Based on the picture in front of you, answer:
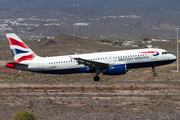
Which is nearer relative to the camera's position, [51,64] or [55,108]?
[55,108]

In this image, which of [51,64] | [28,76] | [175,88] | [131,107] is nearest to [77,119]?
[131,107]

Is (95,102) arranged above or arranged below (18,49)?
below

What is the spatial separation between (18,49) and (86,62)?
10.2m

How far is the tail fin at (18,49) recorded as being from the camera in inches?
1636

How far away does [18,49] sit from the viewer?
41875 mm

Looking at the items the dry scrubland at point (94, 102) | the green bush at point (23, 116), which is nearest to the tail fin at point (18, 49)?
the dry scrubland at point (94, 102)

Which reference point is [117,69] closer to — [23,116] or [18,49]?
[18,49]

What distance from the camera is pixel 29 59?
139 feet

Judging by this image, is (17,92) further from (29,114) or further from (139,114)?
(139,114)

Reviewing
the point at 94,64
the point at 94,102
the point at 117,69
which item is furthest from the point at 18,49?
the point at 94,102

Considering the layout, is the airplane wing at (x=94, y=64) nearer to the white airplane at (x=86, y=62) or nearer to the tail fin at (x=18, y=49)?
the white airplane at (x=86, y=62)

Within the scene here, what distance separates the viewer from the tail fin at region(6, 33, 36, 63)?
41562 millimetres

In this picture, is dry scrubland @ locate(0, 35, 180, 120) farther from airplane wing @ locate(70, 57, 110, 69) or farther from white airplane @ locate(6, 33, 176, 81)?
airplane wing @ locate(70, 57, 110, 69)

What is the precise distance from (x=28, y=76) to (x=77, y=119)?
37.1 m
